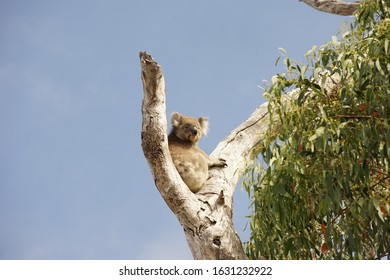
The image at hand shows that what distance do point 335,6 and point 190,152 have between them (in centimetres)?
488

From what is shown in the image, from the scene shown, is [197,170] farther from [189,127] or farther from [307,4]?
[307,4]

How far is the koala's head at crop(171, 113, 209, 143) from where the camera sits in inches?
314

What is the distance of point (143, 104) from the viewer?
5.59 m

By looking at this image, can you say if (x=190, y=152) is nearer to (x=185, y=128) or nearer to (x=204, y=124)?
(x=185, y=128)

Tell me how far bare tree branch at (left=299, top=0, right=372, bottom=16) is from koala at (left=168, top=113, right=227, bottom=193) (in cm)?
367

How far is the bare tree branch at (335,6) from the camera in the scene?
1021 centimetres

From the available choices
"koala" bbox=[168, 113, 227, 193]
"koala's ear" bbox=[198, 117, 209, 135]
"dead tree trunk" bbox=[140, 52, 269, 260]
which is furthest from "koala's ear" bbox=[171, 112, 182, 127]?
"dead tree trunk" bbox=[140, 52, 269, 260]

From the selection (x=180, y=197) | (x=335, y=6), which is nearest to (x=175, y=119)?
(x=180, y=197)

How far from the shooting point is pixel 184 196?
5895 mm

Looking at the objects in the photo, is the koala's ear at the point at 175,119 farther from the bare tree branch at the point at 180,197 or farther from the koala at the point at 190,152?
the bare tree branch at the point at 180,197

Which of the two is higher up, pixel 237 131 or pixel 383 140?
pixel 237 131

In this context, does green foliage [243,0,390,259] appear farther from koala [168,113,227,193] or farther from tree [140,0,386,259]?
koala [168,113,227,193]

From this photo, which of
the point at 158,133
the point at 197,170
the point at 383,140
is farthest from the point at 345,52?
the point at 197,170

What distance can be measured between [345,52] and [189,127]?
10.8ft
